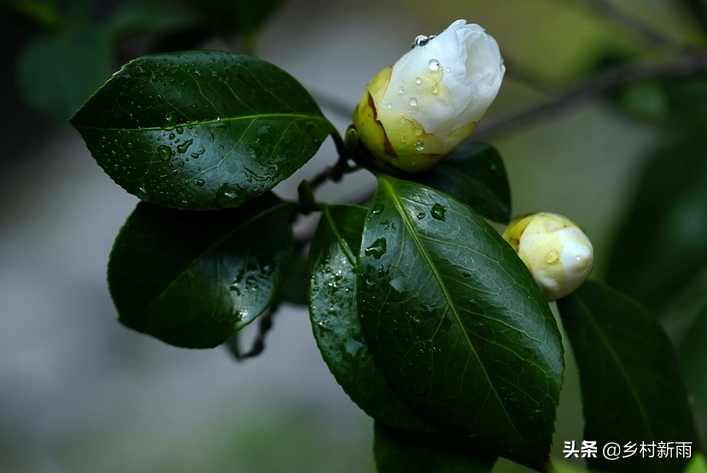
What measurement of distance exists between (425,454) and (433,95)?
0.94 ft

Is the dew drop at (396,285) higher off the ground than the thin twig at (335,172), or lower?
lower

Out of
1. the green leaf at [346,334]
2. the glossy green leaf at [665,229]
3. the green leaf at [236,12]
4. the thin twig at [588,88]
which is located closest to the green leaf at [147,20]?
the green leaf at [236,12]

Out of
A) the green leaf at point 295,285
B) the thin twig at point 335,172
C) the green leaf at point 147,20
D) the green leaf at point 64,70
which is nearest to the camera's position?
the thin twig at point 335,172

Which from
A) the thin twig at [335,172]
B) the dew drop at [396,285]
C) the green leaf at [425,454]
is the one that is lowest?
the green leaf at [425,454]

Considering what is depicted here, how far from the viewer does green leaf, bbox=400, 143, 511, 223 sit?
0.65 meters

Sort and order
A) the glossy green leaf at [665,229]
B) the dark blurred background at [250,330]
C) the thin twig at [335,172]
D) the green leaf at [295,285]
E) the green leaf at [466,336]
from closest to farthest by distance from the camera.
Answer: the green leaf at [466,336] < the thin twig at [335,172] < the green leaf at [295,285] < the glossy green leaf at [665,229] < the dark blurred background at [250,330]

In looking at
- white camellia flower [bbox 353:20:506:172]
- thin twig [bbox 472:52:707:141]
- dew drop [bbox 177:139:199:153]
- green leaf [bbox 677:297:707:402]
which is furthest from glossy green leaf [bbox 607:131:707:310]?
dew drop [bbox 177:139:199:153]

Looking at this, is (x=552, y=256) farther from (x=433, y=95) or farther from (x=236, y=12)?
(x=236, y=12)

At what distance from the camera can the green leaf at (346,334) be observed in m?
0.55

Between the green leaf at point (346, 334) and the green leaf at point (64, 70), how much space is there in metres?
0.63

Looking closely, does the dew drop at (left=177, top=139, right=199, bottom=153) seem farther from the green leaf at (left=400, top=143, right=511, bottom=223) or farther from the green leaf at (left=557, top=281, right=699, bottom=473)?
the green leaf at (left=557, top=281, right=699, bottom=473)

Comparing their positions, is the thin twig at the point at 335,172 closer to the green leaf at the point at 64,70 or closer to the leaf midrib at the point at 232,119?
the leaf midrib at the point at 232,119

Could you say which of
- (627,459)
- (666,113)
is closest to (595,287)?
(627,459)

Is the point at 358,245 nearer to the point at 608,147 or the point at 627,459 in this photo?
the point at 627,459
